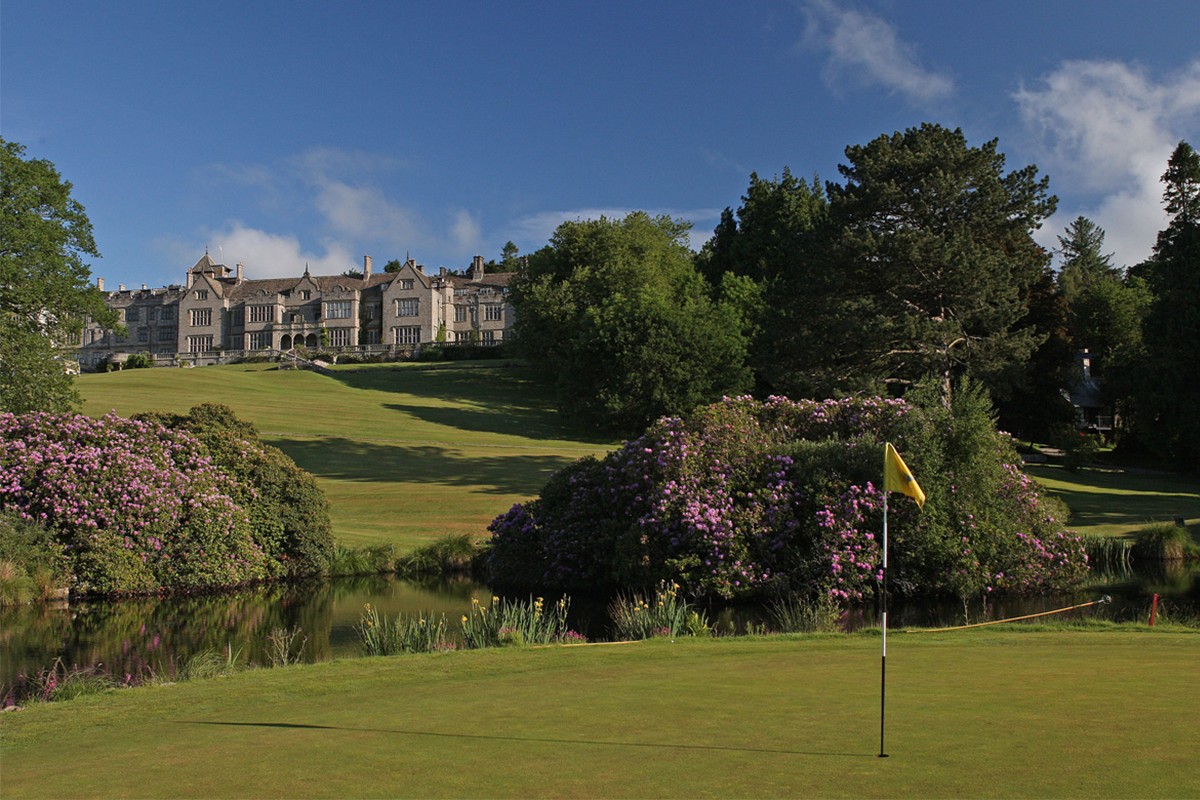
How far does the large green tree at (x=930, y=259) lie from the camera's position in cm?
4606

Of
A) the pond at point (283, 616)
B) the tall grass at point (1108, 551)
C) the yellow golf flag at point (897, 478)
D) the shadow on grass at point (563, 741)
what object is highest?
the yellow golf flag at point (897, 478)

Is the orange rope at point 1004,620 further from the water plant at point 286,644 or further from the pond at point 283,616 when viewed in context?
the water plant at point 286,644

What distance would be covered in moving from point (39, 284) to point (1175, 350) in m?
52.5

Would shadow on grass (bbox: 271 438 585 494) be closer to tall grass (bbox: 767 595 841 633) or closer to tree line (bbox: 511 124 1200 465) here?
tree line (bbox: 511 124 1200 465)

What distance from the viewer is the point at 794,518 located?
26.3 m

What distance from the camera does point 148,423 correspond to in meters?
29.3

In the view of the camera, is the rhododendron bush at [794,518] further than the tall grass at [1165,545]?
No

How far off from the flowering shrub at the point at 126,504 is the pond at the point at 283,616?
0.79 m

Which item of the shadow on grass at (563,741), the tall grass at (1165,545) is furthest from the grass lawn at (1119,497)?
the shadow on grass at (563,741)

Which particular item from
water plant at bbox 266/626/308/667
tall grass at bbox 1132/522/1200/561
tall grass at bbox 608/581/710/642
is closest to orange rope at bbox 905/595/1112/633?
tall grass at bbox 608/581/710/642

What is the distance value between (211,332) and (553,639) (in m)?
139

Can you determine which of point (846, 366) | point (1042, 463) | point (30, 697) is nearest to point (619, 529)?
point (30, 697)

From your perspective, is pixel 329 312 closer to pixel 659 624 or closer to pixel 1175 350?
pixel 1175 350

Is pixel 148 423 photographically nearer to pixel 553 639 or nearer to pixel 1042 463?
pixel 553 639
